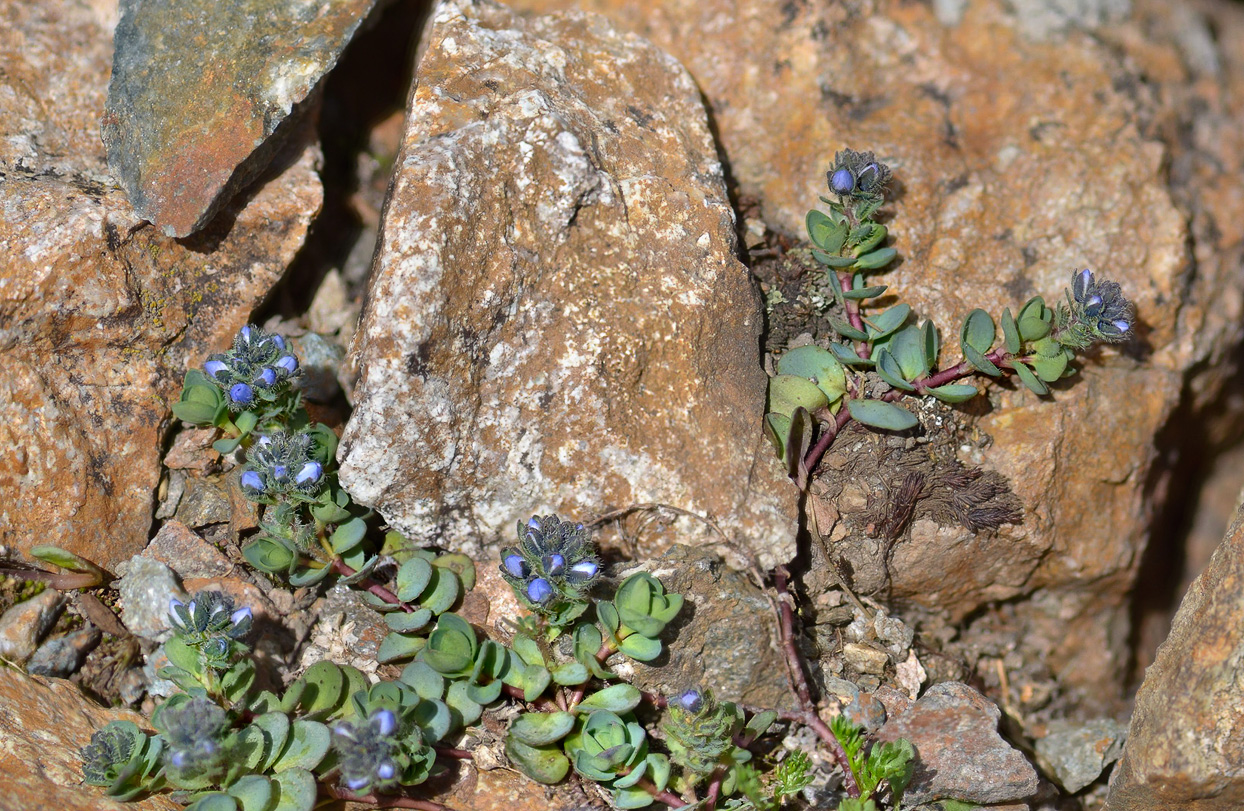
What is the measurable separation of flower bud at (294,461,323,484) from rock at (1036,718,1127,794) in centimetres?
366

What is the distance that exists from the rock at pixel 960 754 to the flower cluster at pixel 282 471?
267cm

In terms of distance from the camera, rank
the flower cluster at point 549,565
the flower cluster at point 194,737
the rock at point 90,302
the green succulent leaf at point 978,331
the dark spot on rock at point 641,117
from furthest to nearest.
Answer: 1. the dark spot on rock at point 641,117
2. the green succulent leaf at point 978,331
3. the rock at point 90,302
4. the flower cluster at point 549,565
5. the flower cluster at point 194,737

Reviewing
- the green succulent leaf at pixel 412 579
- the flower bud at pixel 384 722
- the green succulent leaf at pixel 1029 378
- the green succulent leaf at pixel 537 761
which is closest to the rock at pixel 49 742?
the flower bud at pixel 384 722

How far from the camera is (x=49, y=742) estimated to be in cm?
362

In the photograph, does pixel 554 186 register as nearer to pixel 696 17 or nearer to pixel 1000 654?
pixel 696 17

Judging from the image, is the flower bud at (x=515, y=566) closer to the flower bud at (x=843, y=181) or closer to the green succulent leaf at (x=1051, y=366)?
the flower bud at (x=843, y=181)

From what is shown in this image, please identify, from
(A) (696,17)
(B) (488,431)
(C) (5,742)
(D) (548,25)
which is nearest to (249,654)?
(C) (5,742)

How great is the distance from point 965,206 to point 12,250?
4.63m

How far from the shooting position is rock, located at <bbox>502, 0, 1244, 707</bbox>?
15.4ft

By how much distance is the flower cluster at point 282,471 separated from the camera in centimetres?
382

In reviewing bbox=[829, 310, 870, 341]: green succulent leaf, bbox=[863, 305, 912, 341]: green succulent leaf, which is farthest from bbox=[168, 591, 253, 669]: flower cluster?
bbox=[863, 305, 912, 341]: green succulent leaf

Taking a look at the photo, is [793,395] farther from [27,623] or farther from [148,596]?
[27,623]

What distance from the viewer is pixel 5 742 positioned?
3512 millimetres

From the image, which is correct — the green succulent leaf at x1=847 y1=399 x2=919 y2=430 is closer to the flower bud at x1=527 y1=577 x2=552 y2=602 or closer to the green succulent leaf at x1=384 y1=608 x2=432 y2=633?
the flower bud at x1=527 y1=577 x2=552 y2=602
